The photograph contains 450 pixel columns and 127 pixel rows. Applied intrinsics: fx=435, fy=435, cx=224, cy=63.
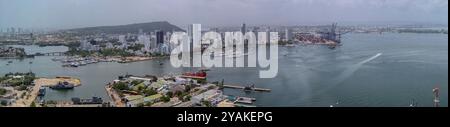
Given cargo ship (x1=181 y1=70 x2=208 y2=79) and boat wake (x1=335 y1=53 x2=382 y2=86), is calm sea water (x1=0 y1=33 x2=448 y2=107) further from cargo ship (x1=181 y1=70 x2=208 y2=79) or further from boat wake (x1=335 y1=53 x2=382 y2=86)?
cargo ship (x1=181 y1=70 x2=208 y2=79)

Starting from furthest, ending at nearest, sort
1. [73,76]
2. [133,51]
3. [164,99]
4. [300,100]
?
1. [133,51]
2. [73,76]
3. [300,100]
4. [164,99]

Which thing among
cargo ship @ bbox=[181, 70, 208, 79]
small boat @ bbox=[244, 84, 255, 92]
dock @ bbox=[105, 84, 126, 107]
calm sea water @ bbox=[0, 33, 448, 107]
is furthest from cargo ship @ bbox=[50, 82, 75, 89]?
small boat @ bbox=[244, 84, 255, 92]

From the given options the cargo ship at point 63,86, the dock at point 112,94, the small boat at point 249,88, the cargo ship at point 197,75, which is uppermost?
the cargo ship at point 197,75

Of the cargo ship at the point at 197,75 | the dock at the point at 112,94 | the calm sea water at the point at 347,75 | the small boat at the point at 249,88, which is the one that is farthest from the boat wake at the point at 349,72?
the dock at the point at 112,94

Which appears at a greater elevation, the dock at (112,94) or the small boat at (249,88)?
the dock at (112,94)

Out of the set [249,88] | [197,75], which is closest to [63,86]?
[197,75]

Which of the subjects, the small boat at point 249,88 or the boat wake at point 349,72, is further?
the boat wake at point 349,72

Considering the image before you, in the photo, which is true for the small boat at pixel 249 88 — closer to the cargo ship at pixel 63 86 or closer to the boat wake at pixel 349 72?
the boat wake at pixel 349 72
